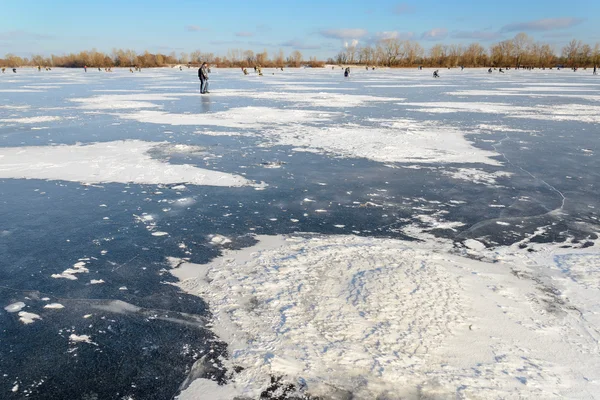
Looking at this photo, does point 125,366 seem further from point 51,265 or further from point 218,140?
point 218,140

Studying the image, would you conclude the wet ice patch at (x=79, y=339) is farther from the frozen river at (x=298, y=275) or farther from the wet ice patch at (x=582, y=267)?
the wet ice patch at (x=582, y=267)

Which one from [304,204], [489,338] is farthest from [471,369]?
[304,204]

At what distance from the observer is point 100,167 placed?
7.87 metres

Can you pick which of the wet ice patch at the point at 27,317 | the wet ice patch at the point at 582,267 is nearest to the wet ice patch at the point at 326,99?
the wet ice patch at the point at 582,267

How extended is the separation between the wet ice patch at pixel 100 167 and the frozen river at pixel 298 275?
0.20 ft

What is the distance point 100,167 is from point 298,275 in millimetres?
5439

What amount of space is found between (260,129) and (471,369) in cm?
1056

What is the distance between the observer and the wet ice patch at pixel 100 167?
7.16 metres

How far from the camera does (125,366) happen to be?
2.78 m

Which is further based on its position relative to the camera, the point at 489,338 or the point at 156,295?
the point at 156,295

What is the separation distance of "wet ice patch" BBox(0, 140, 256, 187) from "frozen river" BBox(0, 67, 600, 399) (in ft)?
0.20

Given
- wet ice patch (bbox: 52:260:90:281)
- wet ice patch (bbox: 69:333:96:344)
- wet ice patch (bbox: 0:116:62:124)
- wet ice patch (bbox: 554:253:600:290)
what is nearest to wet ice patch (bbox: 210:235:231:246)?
wet ice patch (bbox: 52:260:90:281)

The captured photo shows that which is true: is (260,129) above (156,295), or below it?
above

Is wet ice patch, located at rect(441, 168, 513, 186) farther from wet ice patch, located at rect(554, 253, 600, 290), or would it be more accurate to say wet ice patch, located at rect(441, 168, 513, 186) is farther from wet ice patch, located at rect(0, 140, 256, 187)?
wet ice patch, located at rect(0, 140, 256, 187)
